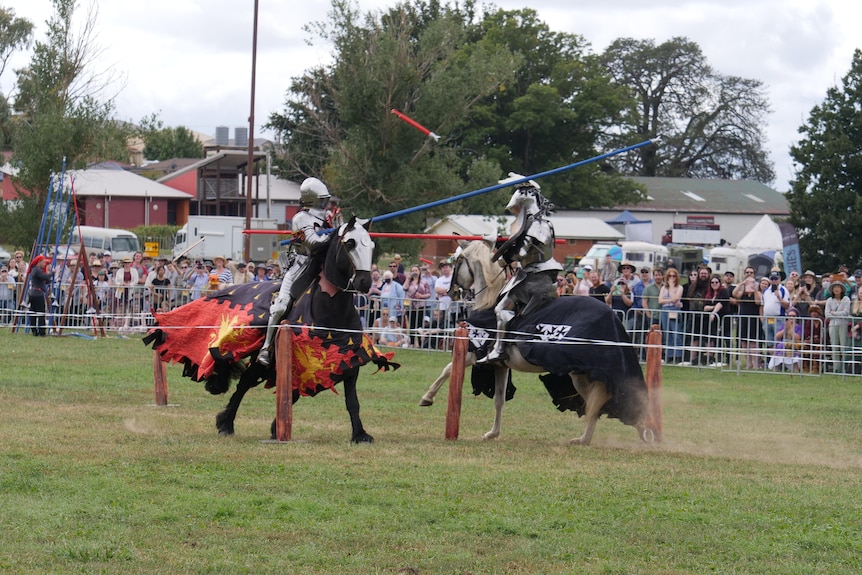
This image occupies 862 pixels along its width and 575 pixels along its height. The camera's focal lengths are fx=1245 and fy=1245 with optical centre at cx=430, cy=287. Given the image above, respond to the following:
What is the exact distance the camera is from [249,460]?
10.4 metres

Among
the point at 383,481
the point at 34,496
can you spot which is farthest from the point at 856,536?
the point at 34,496

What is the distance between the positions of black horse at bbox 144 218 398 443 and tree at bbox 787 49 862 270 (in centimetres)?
2707

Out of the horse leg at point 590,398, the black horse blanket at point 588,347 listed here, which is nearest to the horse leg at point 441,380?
the black horse blanket at point 588,347

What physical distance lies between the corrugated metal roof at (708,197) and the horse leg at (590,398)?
204 feet

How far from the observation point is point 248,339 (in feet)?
40.1

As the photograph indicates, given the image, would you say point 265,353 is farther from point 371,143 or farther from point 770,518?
point 371,143

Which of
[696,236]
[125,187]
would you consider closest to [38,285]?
[696,236]

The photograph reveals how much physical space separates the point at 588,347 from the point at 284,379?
294cm

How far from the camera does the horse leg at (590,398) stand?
12.3m

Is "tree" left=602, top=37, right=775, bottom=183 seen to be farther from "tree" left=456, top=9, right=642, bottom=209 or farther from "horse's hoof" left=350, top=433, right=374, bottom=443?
"horse's hoof" left=350, top=433, right=374, bottom=443

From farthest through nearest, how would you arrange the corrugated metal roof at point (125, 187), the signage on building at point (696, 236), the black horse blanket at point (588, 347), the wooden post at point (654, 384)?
the corrugated metal roof at point (125, 187) → the signage on building at point (696, 236) → the wooden post at point (654, 384) → the black horse blanket at point (588, 347)

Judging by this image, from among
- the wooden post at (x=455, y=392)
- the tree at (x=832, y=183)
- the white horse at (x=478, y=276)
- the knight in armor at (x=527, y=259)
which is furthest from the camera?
Result: the tree at (x=832, y=183)

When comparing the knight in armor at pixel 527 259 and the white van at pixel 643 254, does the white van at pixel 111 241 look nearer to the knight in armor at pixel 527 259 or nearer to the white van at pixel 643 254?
the white van at pixel 643 254

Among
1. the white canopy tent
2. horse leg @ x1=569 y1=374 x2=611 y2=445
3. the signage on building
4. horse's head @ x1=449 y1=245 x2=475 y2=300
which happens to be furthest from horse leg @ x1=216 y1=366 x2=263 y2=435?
the signage on building
